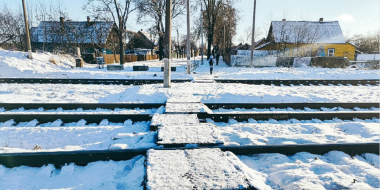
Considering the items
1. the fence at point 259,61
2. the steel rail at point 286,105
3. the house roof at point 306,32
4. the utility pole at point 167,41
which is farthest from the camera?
the house roof at point 306,32

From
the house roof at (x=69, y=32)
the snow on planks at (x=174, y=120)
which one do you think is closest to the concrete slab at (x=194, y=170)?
the snow on planks at (x=174, y=120)

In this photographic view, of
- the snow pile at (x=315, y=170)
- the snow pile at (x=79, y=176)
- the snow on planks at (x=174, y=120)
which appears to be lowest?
the snow pile at (x=315, y=170)

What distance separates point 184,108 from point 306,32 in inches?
1413

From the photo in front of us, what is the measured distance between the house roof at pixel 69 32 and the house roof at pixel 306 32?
30821mm

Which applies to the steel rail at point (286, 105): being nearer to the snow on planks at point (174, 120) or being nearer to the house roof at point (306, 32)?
the snow on planks at point (174, 120)

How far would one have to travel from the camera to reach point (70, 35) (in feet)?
130

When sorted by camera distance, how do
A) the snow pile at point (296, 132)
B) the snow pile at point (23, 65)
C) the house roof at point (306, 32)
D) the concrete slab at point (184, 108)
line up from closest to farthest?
1. the snow pile at point (296, 132)
2. the concrete slab at point (184, 108)
3. the snow pile at point (23, 65)
4. the house roof at point (306, 32)

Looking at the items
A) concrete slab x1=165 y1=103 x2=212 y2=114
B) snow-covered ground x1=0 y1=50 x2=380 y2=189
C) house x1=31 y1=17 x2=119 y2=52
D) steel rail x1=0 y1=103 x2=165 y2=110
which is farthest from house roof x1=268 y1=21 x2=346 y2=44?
steel rail x1=0 y1=103 x2=165 y2=110

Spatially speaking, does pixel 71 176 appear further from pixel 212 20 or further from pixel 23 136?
pixel 212 20

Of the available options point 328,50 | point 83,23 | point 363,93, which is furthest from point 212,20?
point 83,23

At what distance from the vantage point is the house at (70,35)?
32.1m

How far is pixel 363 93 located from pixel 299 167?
8.53 metres

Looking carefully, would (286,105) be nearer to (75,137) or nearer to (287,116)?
(287,116)

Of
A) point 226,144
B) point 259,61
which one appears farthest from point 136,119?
point 259,61
